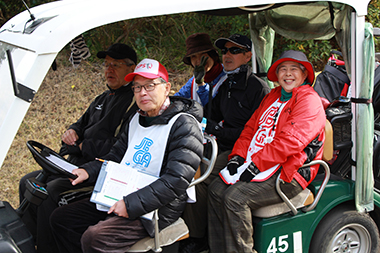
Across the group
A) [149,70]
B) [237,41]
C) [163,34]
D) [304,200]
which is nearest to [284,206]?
[304,200]

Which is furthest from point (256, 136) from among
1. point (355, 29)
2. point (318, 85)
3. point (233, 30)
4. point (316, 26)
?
point (233, 30)

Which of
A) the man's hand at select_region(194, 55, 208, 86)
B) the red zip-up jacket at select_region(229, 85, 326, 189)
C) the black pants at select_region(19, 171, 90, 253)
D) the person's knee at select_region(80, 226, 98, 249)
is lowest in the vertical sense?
the black pants at select_region(19, 171, 90, 253)

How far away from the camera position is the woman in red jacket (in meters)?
2.58

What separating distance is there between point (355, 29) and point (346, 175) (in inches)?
46.9

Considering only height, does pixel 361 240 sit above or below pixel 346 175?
below

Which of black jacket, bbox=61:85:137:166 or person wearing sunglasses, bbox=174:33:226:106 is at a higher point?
person wearing sunglasses, bbox=174:33:226:106

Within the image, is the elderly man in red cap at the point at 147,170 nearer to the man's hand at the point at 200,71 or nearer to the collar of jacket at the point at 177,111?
the collar of jacket at the point at 177,111

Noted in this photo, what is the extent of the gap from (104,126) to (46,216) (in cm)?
91

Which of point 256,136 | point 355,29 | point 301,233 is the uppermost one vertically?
point 355,29

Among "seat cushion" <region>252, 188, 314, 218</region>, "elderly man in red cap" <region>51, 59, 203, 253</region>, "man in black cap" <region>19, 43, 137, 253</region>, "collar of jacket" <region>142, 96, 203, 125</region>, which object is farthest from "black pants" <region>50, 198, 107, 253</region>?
"seat cushion" <region>252, 188, 314, 218</region>

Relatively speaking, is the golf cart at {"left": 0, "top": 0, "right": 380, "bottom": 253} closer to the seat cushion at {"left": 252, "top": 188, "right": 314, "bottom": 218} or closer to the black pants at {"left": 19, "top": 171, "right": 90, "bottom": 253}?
the seat cushion at {"left": 252, "top": 188, "right": 314, "bottom": 218}

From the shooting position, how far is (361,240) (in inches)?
123

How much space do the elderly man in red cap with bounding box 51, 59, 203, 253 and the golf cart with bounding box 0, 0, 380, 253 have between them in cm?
50

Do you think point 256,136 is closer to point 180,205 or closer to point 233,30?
point 180,205
